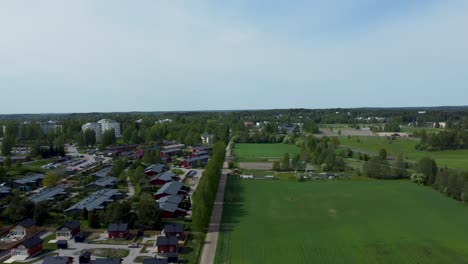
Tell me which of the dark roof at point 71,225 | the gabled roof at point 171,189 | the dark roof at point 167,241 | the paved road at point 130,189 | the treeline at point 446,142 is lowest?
the paved road at point 130,189

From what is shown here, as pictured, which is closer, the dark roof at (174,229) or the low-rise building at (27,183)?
the dark roof at (174,229)

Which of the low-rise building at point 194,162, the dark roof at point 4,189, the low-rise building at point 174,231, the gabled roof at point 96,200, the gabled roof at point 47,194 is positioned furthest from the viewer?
the low-rise building at point 194,162

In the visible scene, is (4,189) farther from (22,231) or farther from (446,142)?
(446,142)

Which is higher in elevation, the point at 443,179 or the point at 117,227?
the point at 443,179

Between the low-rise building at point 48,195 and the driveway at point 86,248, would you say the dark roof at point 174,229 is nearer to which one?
the driveway at point 86,248

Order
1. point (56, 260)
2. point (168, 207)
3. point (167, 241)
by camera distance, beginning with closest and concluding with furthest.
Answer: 1. point (56, 260)
2. point (167, 241)
3. point (168, 207)

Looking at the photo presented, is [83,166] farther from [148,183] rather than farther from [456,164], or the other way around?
[456,164]

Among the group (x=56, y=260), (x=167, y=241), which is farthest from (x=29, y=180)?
(x=167, y=241)

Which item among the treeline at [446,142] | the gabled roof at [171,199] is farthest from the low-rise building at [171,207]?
the treeline at [446,142]
